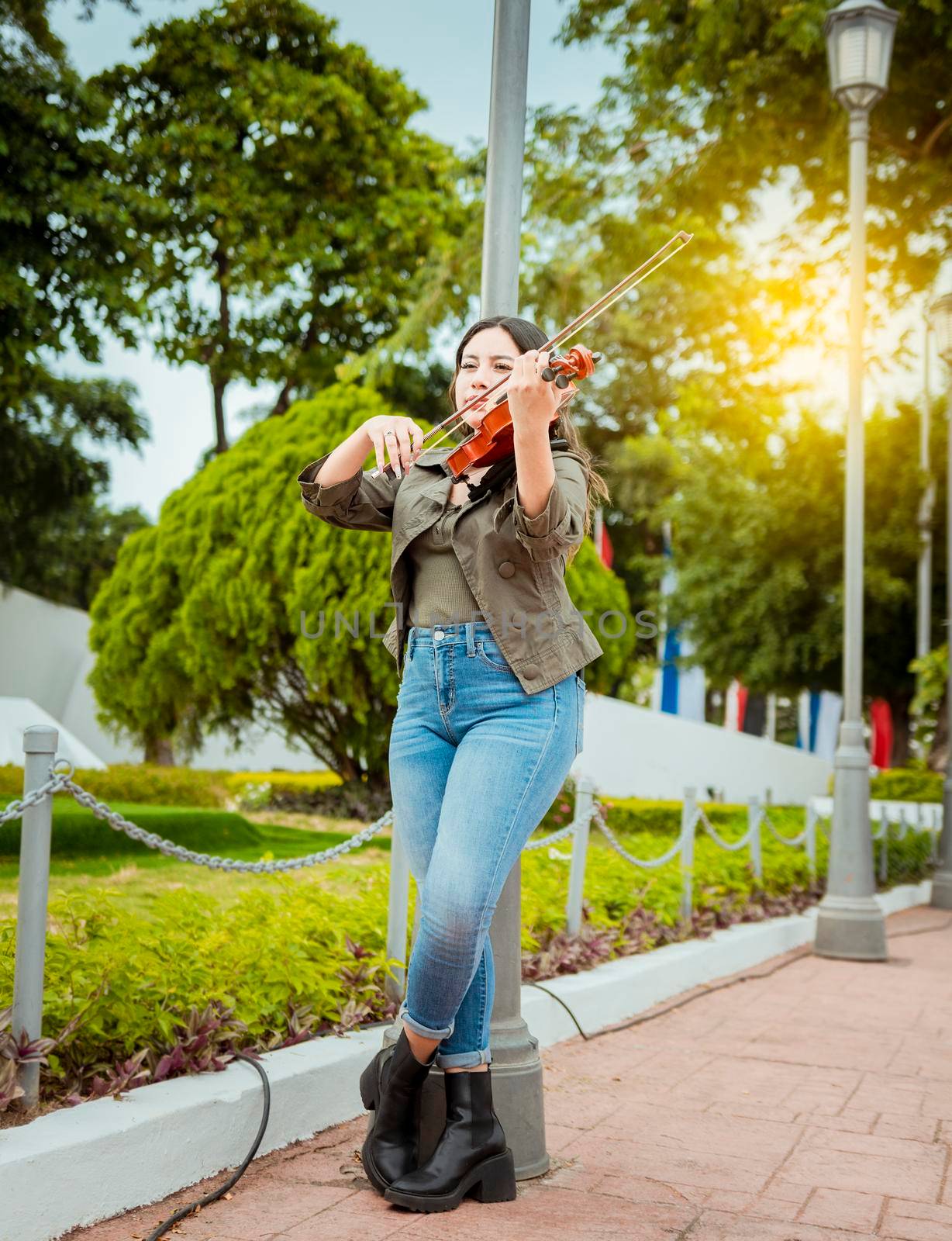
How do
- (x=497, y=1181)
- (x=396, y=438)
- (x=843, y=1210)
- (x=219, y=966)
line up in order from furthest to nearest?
(x=219, y=966)
(x=843, y=1210)
(x=497, y=1181)
(x=396, y=438)

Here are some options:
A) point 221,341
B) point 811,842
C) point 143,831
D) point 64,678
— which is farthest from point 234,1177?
point 64,678

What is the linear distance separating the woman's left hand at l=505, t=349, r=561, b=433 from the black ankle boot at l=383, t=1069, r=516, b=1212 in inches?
62.1

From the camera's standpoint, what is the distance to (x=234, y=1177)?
318 cm

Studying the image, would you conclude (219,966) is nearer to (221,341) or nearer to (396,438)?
(396,438)

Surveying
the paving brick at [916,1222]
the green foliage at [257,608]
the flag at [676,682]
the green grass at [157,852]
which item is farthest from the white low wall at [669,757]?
the paving brick at [916,1222]

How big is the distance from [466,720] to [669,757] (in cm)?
1926

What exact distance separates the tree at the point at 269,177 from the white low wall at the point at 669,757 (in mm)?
8019

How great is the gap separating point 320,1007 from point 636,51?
34.4 ft

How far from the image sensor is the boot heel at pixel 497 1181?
2996 mm

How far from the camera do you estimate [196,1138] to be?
3.18 metres

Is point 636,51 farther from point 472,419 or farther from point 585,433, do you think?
point 585,433

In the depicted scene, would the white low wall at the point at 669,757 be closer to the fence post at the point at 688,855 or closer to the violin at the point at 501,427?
the fence post at the point at 688,855

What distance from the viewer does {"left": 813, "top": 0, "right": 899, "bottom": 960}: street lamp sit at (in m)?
8.31

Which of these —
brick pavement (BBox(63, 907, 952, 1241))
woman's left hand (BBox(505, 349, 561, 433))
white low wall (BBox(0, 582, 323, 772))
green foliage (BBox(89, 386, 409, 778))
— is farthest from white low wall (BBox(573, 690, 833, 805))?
woman's left hand (BBox(505, 349, 561, 433))
